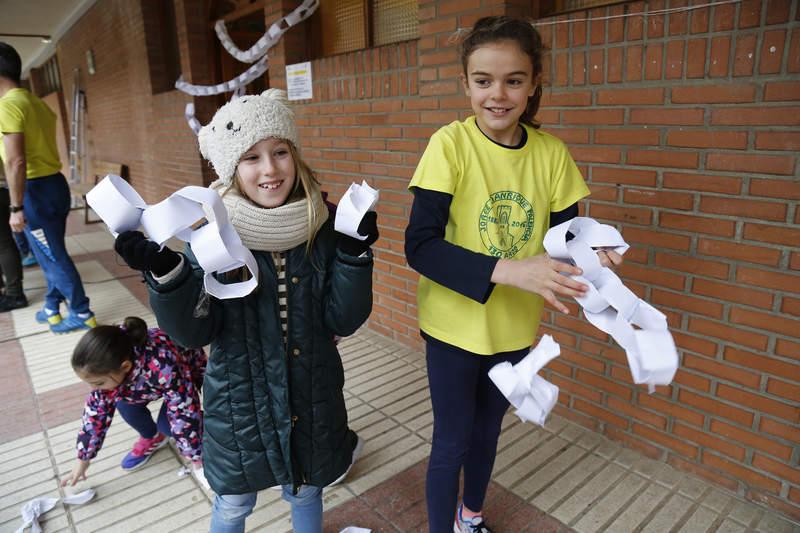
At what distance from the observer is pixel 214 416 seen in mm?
1632

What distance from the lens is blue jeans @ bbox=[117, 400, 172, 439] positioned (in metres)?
2.50

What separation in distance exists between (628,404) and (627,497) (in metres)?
0.43

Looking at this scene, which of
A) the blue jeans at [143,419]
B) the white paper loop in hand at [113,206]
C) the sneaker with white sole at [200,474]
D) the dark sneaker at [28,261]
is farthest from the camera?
the dark sneaker at [28,261]

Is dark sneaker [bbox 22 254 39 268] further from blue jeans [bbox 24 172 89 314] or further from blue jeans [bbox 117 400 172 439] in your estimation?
blue jeans [bbox 117 400 172 439]

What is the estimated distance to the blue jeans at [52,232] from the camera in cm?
404

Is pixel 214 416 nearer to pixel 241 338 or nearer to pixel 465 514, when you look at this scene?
pixel 241 338

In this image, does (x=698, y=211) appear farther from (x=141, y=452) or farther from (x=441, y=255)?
(x=141, y=452)

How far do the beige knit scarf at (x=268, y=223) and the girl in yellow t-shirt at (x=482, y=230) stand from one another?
1.03ft

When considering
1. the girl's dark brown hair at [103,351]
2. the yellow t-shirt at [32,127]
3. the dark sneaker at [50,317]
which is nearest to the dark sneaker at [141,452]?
the girl's dark brown hair at [103,351]

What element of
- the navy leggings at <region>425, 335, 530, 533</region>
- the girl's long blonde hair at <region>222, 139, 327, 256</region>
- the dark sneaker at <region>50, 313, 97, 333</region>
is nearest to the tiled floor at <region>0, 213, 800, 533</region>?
the navy leggings at <region>425, 335, 530, 533</region>

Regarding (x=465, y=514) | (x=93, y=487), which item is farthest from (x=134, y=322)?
(x=465, y=514)

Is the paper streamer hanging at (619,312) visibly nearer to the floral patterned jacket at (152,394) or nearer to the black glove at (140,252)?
the black glove at (140,252)

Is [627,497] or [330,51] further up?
[330,51]

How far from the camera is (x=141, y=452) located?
2.58 metres
